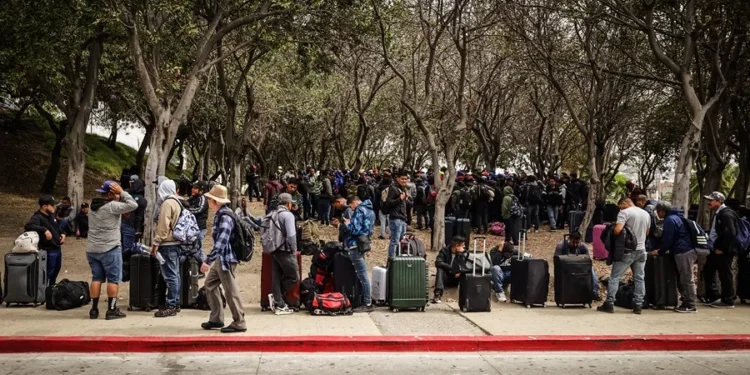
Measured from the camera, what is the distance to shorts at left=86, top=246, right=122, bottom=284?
10375 millimetres

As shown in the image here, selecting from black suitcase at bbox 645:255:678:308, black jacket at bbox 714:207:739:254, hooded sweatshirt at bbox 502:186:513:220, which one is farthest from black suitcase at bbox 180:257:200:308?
hooded sweatshirt at bbox 502:186:513:220

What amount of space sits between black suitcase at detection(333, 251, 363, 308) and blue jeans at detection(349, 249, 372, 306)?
0.48ft

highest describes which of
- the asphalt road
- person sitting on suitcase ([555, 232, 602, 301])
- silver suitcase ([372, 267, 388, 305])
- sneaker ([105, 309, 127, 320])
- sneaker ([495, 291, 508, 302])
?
person sitting on suitcase ([555, 232, 602, 301])

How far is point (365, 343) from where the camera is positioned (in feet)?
30.7

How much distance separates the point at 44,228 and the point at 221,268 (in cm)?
362

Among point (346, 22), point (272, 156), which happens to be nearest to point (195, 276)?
point (346, 22)

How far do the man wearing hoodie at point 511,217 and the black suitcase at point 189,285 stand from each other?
413 inches

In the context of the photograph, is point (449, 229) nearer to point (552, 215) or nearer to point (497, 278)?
point (552, 215)

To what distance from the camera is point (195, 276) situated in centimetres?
1131

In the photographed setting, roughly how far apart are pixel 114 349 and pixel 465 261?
18.3 ft

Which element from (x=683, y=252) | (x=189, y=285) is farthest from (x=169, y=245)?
(x=683, y=252)

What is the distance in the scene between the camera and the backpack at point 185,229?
34.5ft

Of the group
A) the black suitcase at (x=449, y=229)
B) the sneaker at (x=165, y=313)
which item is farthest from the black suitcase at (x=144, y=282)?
the black suitcase at (x=449, y=229)

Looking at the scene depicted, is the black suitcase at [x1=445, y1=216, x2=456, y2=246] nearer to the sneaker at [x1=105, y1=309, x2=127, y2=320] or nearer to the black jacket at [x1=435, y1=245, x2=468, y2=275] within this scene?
the black jacket at [x1=435, y1=245, x2=468, y2=275]
